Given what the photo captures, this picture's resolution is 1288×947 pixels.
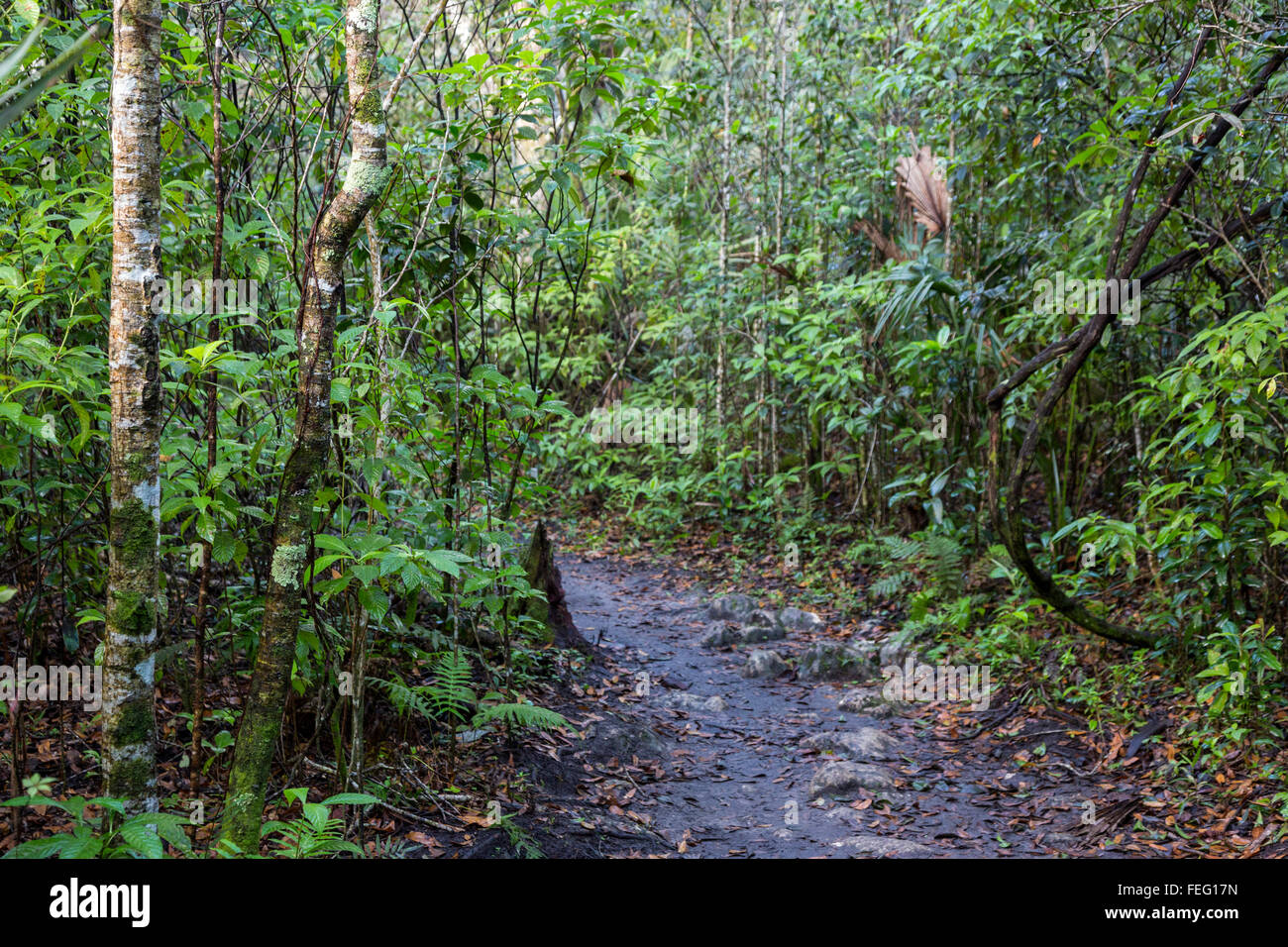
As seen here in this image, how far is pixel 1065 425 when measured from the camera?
674 cm

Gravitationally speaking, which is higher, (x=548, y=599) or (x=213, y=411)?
(x=213, y=411)

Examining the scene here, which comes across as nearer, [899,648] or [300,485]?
[300,485]

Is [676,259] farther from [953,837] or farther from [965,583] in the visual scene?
[953,837]

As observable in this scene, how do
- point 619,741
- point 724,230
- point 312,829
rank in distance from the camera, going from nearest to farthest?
point 312,829
point 619,741
point 724,230

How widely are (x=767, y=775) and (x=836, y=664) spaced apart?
5.41 ft

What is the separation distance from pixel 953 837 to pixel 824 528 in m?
5.09

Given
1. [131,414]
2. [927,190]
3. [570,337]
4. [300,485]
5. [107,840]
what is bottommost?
[107,840]

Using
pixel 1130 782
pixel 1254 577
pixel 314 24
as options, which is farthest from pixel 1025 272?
pixel 314 24

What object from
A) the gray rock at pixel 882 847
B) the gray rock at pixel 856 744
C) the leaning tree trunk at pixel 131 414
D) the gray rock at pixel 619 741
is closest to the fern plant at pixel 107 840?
the leaning tree trunk at pixel 131 414

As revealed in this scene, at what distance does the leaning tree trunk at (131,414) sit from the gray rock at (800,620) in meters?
5.58

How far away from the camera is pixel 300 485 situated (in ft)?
8.41

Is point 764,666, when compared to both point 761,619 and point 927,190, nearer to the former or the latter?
point 761,619

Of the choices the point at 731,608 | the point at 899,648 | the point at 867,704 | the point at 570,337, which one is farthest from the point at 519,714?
the point at 731,608
